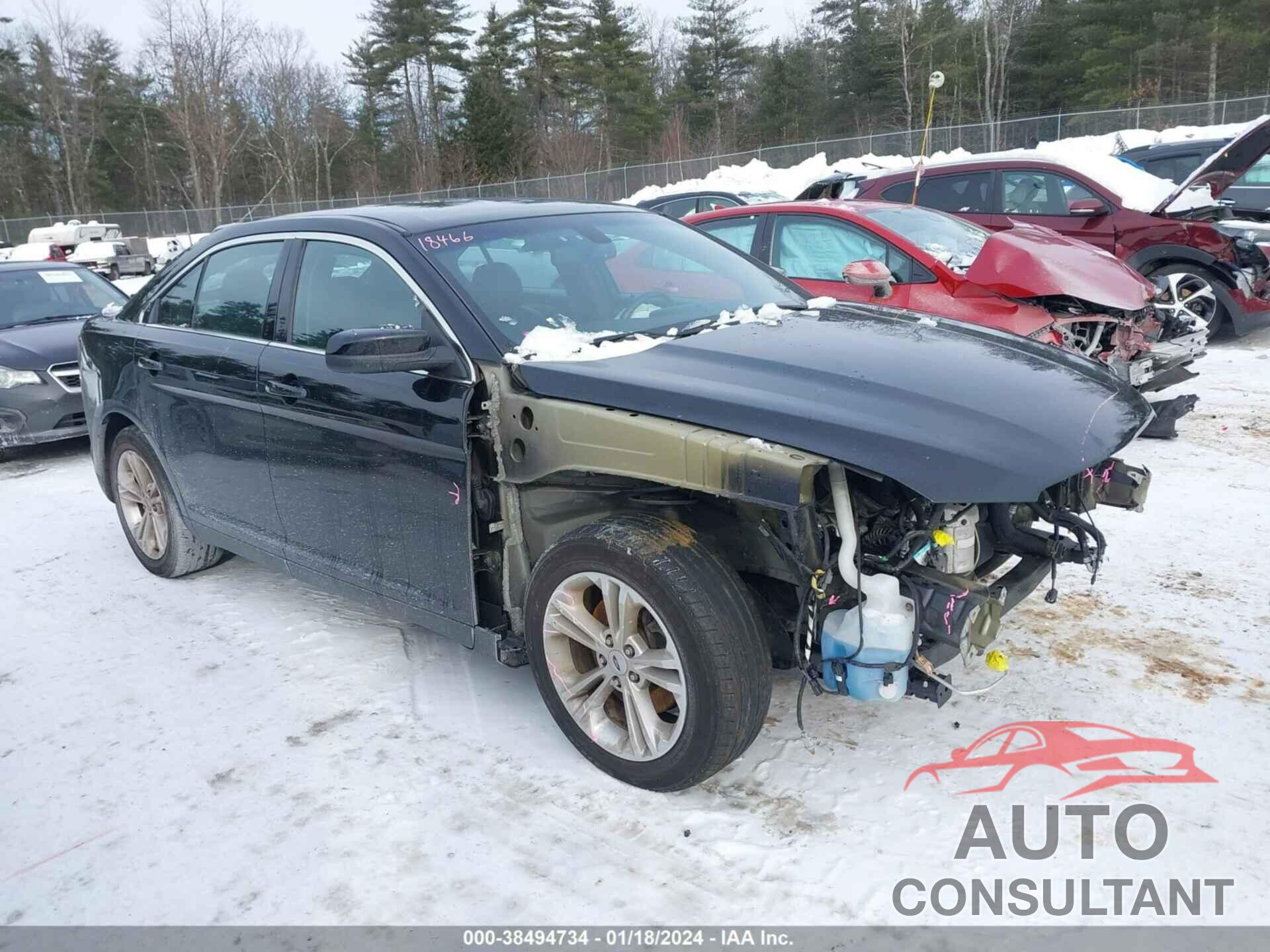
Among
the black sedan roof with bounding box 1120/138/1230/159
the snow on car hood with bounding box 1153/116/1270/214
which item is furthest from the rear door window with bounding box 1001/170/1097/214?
the black sedan roof with bounding box 1120/138/1230/159

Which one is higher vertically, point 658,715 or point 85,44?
point 85,44

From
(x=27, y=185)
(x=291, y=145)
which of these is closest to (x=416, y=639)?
(x=291, y=145)

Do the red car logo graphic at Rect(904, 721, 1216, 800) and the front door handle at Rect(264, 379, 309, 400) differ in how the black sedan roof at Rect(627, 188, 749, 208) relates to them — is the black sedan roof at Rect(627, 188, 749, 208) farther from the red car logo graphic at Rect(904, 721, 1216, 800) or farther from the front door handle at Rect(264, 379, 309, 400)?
the red car logo graphic at Rect(904, 721, 1216, 800)

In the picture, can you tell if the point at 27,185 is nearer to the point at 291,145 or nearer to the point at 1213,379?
the point at 291,145

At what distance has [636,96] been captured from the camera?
143 ft

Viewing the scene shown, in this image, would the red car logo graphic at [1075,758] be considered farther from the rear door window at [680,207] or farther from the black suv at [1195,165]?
the rear door window at [680,207]

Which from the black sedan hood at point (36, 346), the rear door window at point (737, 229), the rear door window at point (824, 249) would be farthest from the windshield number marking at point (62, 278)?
the rear door window at point (824, 249)

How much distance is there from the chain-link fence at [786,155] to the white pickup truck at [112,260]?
5.07 metres

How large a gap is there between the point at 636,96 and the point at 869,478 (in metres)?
44.3

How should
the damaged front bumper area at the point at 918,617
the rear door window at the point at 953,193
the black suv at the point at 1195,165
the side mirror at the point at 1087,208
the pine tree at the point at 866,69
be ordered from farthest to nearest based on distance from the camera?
the pine tree at the point at 866,69 → the black suv at the point at 1195,165 → the rear door window at the point at 953,193 → the side mirror at the point at 1087,208 → the damaged front bumper area at the point at 918,617

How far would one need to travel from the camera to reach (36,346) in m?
7.75

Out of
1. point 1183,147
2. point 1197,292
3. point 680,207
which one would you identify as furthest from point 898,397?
point 680,207

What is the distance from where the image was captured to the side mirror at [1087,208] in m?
8.80

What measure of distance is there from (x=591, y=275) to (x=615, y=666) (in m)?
1.52
